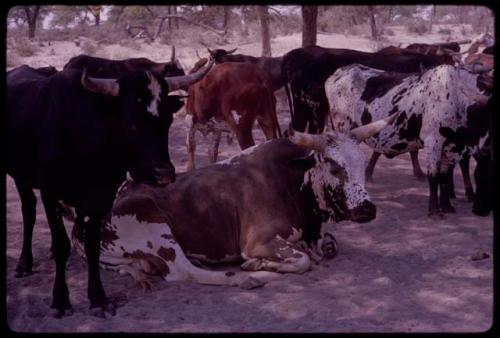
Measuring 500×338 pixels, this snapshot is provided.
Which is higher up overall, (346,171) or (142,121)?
(142,121)

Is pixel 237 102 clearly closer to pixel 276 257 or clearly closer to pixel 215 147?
pixel 215 147

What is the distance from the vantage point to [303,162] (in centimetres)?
572

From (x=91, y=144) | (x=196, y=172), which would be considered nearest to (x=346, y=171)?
(x=196, y=172)

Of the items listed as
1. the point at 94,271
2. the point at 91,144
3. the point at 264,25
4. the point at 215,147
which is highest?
the point at 264,25

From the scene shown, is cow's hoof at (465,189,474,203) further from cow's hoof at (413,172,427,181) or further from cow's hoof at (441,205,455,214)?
cow's hoof at (413,172,427,181)

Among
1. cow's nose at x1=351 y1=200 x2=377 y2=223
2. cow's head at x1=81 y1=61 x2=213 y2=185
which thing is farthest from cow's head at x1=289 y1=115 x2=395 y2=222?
cow's head at x1=81 y1=61 x2=213 y2=185

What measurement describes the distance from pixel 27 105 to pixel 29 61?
25171mm

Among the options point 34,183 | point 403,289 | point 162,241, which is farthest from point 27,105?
point 403,289

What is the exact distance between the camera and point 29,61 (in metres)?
28.8

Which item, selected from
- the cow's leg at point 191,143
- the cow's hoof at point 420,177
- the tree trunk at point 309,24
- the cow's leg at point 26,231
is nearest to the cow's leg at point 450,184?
the cow's hoof at point 420,177

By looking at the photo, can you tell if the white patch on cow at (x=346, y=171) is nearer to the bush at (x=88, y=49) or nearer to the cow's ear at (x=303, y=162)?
the cow's ear at (x=303, y=162)

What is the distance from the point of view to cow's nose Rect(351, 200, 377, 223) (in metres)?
5.45

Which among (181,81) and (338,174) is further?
(338,174)

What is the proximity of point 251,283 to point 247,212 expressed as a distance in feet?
2.58
